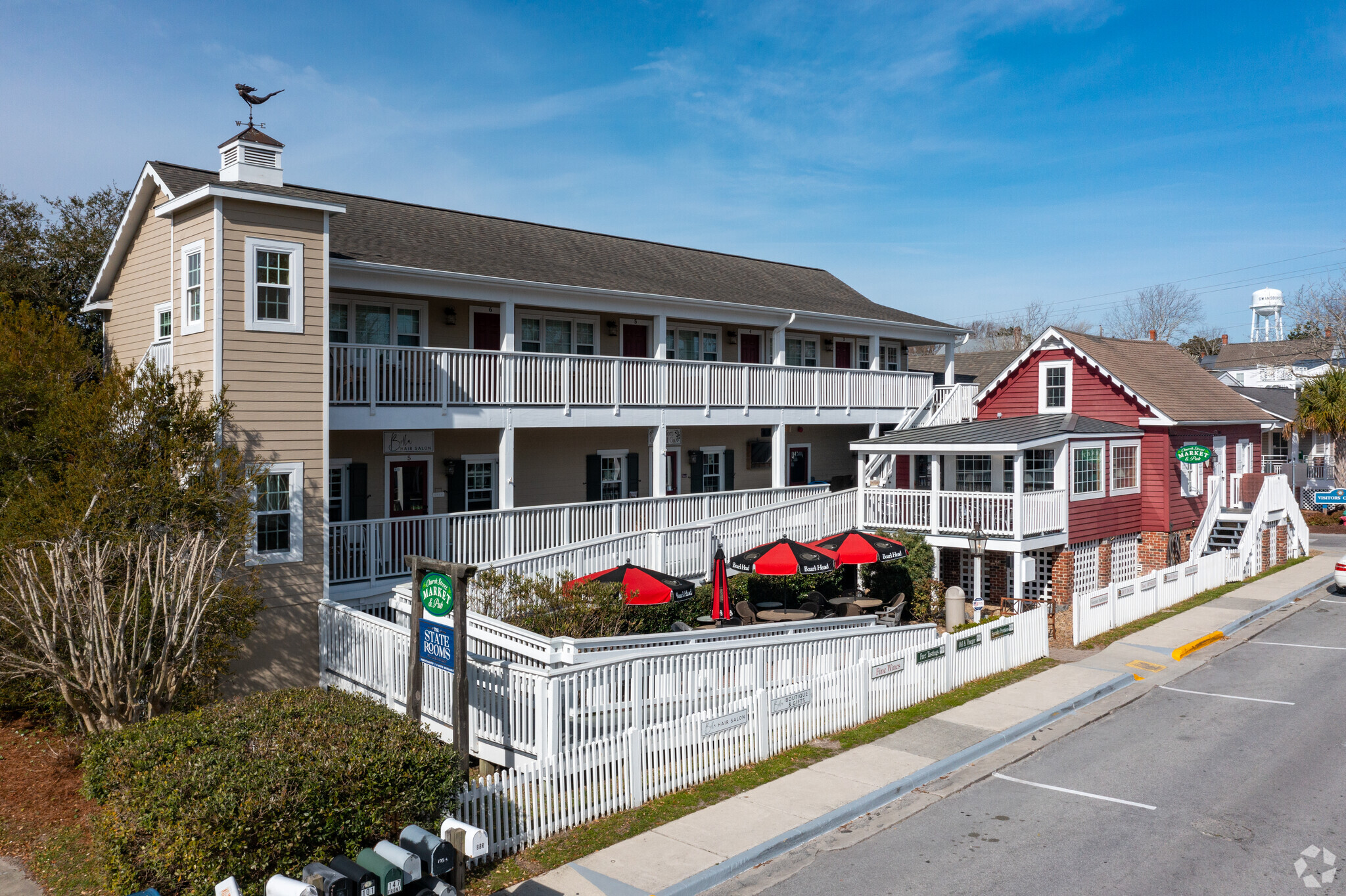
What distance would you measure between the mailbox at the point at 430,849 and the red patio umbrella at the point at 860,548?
1158 centimetres

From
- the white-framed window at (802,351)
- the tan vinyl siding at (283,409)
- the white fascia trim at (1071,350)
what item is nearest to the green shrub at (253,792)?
the tan vinyl siding at (283,409)

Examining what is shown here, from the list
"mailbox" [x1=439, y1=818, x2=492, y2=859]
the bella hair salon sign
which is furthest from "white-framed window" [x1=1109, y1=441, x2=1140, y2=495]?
"mailbox" [x1=439, y1=818, x2=492, y2=859]

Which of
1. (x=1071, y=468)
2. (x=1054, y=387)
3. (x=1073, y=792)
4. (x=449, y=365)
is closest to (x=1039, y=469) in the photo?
(x=1071, y=468)

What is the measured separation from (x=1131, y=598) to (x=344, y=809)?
1776 cm

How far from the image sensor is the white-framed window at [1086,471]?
22.3 m

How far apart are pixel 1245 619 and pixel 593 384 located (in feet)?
49.3

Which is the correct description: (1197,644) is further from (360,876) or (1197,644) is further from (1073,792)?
(360,876)

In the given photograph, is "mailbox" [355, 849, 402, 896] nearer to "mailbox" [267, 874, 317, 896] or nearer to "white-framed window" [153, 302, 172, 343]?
"mailbox" [267, 874, 317, 896]

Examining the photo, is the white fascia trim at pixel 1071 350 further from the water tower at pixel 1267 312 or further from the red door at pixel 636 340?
the water tower at pixel 1267 312

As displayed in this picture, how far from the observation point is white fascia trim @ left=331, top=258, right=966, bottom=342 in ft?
54.2

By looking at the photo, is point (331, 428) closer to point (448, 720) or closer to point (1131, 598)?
point (448, 720)

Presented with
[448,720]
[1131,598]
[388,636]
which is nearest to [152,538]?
[388,636]

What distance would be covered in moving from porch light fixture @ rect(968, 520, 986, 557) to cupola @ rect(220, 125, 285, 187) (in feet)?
50.1

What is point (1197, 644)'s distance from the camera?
1822 cm
